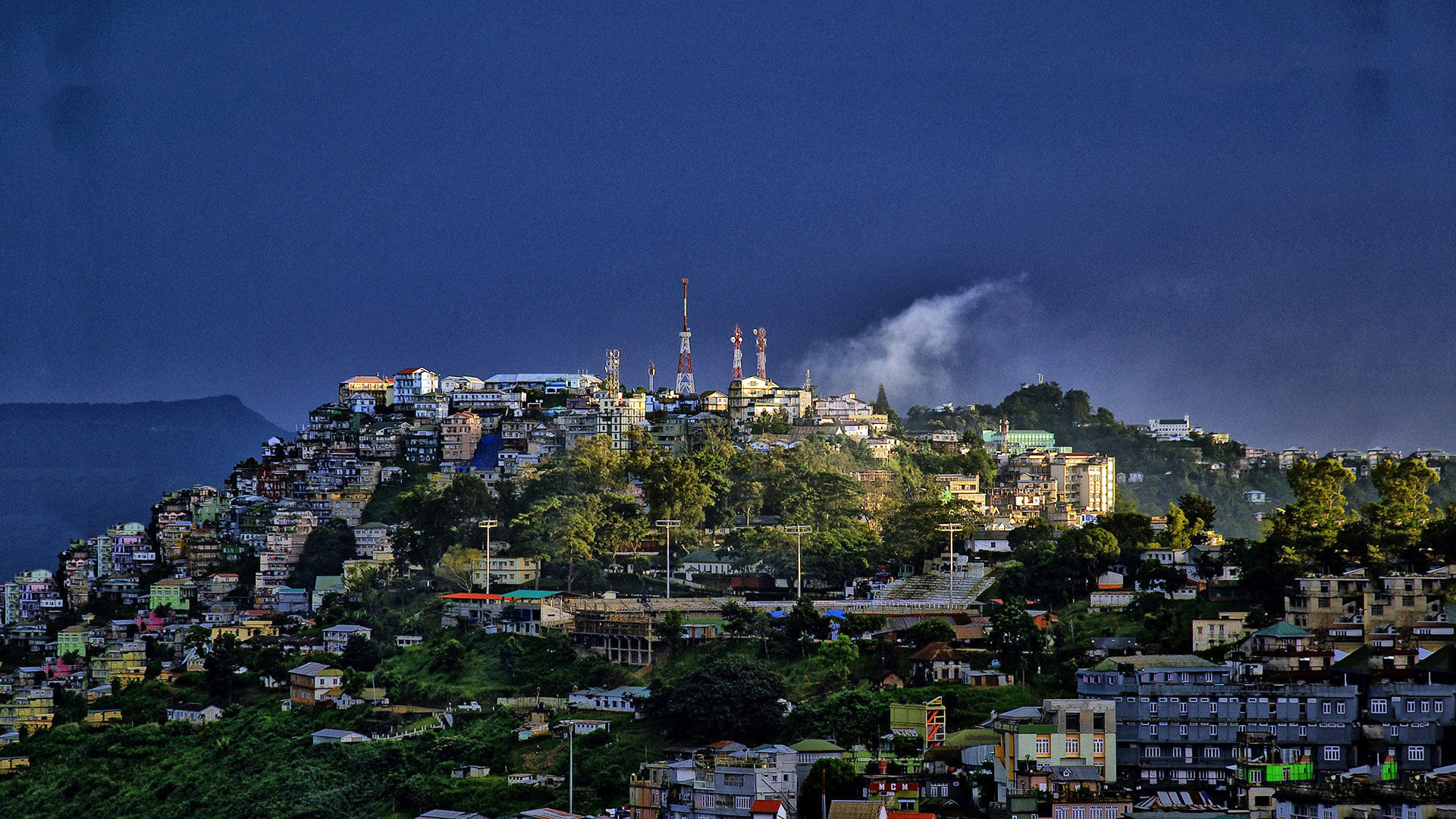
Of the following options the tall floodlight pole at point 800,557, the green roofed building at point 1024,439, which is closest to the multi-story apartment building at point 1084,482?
the green roofed building at point 1024,439

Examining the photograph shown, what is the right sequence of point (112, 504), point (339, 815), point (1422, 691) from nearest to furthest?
1. point (1422, 691)
2. point (339, 815)
3. point (112, 504)

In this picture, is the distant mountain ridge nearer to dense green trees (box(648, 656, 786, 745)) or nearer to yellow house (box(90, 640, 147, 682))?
yellow house (box(90, 640, 147, 682))

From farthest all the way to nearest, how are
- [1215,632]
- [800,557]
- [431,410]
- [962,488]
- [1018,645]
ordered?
[431,410] < [962,488] < [800,557] < [1018,645] < [1215,632]

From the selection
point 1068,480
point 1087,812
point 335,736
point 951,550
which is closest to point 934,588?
point 951,550

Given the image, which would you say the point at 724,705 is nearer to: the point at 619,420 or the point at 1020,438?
the point at 619,420

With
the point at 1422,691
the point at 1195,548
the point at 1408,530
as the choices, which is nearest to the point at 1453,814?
the point at 1422,691

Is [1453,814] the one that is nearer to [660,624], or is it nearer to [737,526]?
[660,624]
